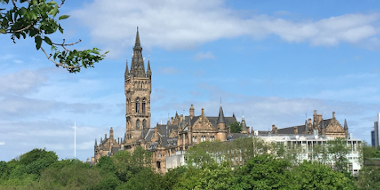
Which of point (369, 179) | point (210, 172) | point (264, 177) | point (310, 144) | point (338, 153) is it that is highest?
point (310, 144)

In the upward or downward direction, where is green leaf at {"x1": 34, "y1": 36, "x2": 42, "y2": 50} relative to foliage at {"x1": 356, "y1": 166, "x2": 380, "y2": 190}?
upward

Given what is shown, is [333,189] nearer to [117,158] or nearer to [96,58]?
[96,58]

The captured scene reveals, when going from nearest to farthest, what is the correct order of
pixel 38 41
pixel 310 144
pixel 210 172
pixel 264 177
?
pixel 38 41, pixel 264 177, pixel 210 172, pixel 310 144

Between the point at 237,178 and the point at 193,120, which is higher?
the point at 193,120

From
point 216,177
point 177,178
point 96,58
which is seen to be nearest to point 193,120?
point 177,178

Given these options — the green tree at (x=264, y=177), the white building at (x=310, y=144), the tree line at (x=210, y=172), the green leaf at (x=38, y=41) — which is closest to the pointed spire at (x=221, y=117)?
the tree line at (x=210, y=172)

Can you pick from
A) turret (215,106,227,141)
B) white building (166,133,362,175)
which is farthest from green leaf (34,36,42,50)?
turret (215,106,227,141)

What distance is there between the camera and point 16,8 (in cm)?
1444

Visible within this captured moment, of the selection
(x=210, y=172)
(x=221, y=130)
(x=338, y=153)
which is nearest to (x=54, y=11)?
(x=210, y=172)

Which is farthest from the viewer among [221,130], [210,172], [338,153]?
[221,130]

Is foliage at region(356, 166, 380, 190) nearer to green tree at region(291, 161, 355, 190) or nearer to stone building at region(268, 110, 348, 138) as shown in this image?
green tree at region(291, 161, 355, 190)

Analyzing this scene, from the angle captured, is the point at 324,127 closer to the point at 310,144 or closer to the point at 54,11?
the point at 310,144

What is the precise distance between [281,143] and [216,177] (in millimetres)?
50659

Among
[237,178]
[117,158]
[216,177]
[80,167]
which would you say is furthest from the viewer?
[117,158]
